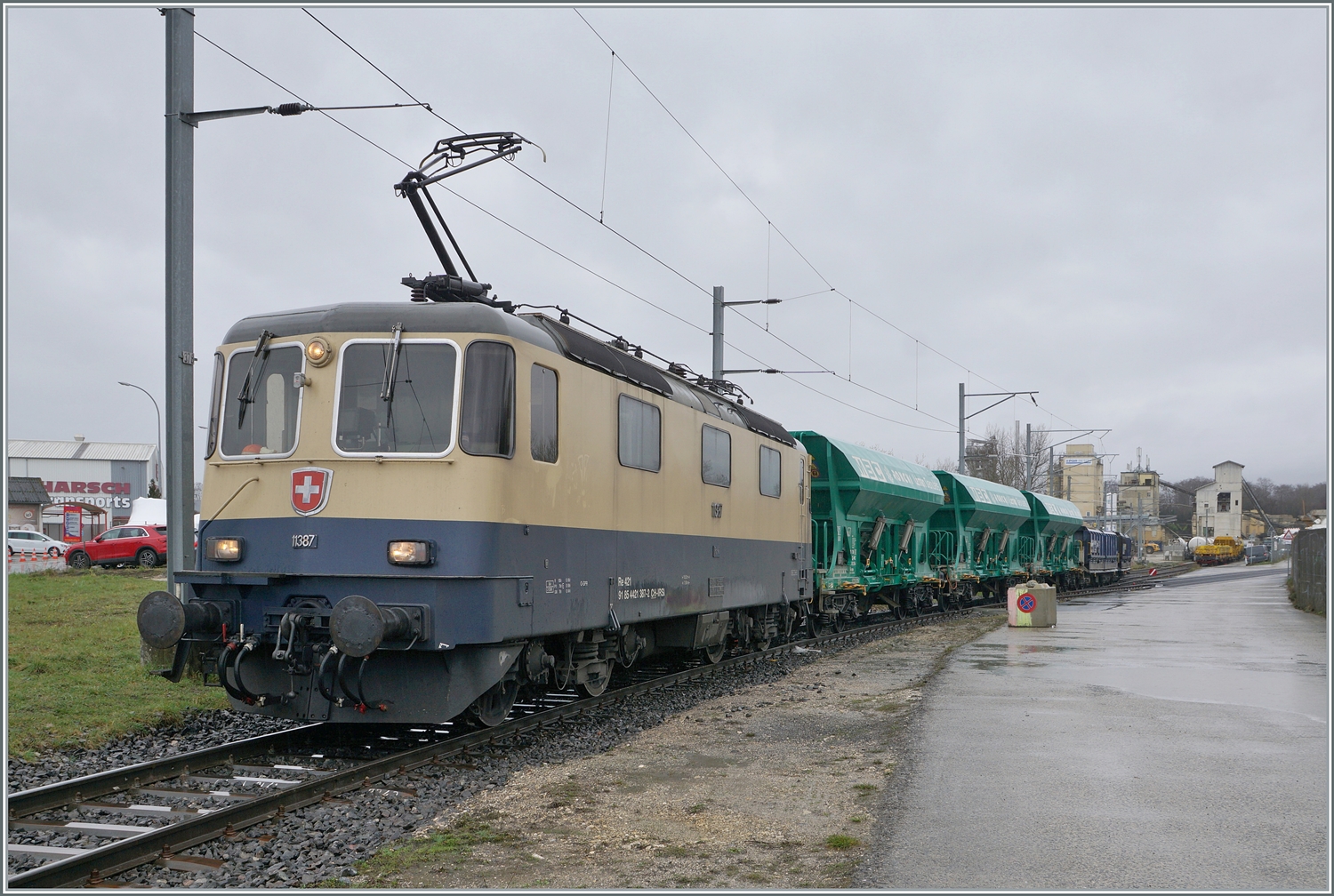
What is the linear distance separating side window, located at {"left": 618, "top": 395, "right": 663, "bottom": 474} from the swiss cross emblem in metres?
2.96

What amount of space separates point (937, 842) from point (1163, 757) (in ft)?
11.3

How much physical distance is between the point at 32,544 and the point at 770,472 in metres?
34.8

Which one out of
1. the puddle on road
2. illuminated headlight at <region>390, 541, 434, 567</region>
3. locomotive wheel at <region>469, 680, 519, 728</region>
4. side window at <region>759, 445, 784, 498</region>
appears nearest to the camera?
illuminated headlight at <region>390, 541, 434, 567</region>

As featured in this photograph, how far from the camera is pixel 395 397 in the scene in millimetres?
8180

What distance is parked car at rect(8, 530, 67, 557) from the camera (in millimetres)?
39031

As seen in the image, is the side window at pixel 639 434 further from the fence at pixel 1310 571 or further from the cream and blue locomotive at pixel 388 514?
the fence at pixel 1310 571

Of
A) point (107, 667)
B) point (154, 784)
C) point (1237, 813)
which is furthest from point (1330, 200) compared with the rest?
point (107, 667)

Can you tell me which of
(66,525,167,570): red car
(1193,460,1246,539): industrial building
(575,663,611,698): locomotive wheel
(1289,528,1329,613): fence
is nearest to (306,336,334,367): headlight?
(575,663,611,698): locomotive wheel

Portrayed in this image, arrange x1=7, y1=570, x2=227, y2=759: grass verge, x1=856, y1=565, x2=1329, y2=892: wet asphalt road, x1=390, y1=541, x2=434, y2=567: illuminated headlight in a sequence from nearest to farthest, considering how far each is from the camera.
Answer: x1=856, y1=565, x2=1329, y2=892: wet asphalt road
x1=390, y1=541, x2=434, y2=567: illuminated headlight
x1=7, y1=570, x2=227, y2=759: grass verge

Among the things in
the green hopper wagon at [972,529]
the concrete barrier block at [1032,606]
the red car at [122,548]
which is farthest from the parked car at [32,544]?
the concrete barrier block at [1032,606]

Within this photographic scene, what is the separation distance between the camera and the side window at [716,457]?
41.4 feet

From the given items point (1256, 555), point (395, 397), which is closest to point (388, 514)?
point (395, 397)

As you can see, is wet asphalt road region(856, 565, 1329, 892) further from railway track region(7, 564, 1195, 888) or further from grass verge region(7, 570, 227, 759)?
grass verge region(7, 570, 227, 759)

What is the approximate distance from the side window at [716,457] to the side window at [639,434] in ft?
4.57
